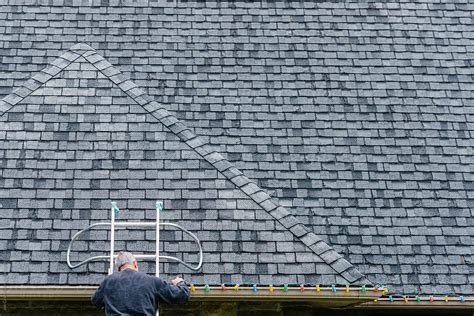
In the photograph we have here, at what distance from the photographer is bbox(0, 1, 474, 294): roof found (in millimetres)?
7055

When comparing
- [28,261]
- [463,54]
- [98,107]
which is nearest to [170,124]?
[98,107]

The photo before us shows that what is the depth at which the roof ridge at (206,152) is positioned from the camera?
693 centimetres

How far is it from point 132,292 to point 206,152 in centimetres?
273

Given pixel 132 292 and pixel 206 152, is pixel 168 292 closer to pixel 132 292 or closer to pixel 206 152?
pixel 132 292

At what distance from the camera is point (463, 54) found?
33.8ft

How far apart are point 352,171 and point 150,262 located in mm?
2956

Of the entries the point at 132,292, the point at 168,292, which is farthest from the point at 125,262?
the point at 168,292

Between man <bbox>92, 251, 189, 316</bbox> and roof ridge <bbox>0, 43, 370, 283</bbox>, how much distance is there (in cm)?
196

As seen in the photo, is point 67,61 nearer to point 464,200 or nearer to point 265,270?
point 265,270

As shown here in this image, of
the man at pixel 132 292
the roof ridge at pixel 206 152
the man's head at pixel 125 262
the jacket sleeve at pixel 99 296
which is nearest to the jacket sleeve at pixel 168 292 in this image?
the man at pixel 132 292

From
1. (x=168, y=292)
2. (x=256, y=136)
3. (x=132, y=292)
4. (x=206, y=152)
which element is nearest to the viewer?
(x=132, y=292)

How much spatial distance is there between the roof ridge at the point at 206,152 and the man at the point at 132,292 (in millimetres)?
1958

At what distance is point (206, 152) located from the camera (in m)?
7.70

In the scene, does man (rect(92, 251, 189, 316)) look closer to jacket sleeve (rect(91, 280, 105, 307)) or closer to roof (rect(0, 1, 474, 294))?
jacket sleeve (rect(91, 280, 105, 307))
